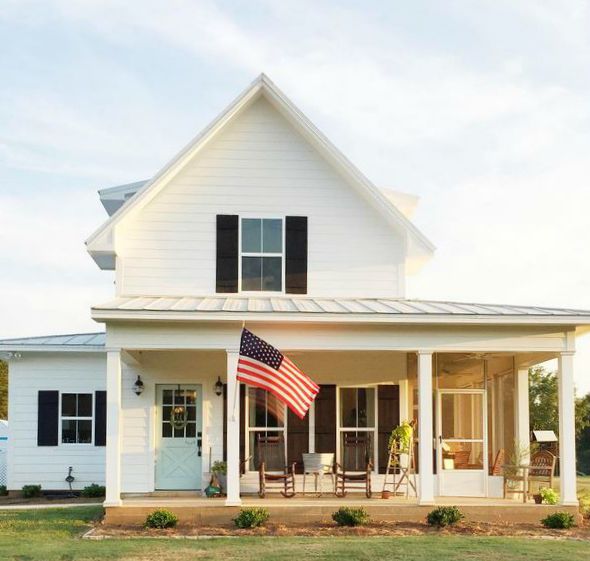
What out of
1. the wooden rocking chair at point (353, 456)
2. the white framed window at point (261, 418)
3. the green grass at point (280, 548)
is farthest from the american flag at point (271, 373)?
the white framed window at point (261, 418)

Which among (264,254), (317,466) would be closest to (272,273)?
(264,254)

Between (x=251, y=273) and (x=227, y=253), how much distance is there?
593 mm

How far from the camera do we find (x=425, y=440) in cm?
1611

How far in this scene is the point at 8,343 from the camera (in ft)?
69.7

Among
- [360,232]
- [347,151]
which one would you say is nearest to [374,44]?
[347,151]

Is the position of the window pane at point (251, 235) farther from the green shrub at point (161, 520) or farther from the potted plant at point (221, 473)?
the green shrub at point (161, 520)

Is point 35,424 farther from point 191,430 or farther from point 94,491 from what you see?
point 191,430

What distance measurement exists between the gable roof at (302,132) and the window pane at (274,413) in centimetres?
399

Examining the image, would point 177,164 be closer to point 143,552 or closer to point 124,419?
point 124,419

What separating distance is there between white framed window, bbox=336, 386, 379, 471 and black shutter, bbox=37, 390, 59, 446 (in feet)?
21.6

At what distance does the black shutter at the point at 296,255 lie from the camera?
18.7m

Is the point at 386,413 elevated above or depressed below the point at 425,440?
Result: above

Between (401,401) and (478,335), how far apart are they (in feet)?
9.00

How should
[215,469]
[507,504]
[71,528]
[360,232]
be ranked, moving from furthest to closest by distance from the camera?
[360,232], [215,469], [507,504], [71,528]
